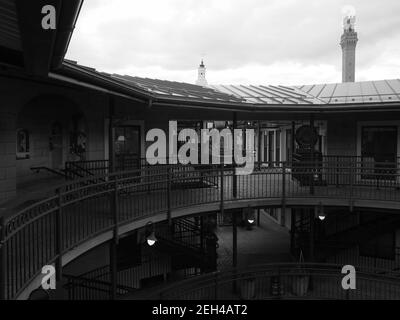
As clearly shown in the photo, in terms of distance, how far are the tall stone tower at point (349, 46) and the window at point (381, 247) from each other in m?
28.2

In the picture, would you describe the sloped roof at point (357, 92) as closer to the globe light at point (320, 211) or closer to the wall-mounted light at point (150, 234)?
the globe light at point (320, 211)

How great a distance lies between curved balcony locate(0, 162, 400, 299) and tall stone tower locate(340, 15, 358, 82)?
93.3ft

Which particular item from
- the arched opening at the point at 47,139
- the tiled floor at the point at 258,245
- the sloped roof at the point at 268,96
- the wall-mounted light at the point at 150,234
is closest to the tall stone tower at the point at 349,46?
the tiled floor at the point at 258,245

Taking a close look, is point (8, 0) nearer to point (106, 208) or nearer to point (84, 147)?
point (106, 208)

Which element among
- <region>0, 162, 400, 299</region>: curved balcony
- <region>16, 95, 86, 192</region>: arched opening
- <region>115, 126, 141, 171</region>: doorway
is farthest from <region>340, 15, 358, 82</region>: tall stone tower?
<region>16, 95, 86, 192</region>: arched opening

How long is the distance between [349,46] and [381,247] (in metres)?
31.2

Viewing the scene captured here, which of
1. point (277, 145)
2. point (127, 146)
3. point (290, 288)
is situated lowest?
point (290, 288)

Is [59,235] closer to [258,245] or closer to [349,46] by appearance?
[258,245]

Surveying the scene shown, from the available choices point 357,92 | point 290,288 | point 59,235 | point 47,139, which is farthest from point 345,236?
point 59,235

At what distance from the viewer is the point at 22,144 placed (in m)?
11.3

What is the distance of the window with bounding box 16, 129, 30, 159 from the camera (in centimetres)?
1116

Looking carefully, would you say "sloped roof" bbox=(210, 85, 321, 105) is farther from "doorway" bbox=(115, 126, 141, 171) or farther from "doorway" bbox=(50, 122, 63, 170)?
"doorway" bbox=(50, 122, 63, 170)

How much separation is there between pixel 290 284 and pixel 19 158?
9.48 m
